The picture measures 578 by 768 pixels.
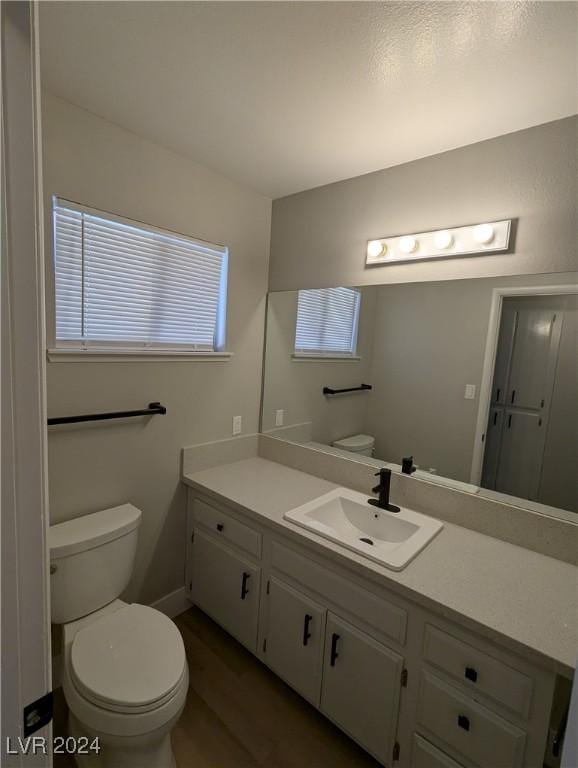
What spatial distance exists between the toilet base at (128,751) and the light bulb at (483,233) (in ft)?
6.87

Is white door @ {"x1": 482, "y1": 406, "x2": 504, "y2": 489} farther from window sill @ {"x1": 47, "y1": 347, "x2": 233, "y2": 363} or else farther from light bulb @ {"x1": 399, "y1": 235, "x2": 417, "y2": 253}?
window sill @ {"x1": 47, "y1": 347, "x2": 233, "y2": 363}

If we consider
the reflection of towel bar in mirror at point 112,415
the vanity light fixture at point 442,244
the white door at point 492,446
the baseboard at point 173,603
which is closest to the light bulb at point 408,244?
the vanity light fixture at point 442,244

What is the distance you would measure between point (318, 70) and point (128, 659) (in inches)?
81.8

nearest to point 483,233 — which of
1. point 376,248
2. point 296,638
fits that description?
point 376,248

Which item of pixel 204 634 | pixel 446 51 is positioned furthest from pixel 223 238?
pixel 204 634

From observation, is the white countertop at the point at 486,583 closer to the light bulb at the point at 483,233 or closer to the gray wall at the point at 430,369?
the gray wall at the point at 430,369

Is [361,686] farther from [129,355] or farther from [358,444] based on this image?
[129,355]

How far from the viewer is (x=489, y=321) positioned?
1.60 metres

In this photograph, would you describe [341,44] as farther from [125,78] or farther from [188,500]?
[188,500]

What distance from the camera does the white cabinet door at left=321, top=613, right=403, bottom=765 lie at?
1282 millimetres

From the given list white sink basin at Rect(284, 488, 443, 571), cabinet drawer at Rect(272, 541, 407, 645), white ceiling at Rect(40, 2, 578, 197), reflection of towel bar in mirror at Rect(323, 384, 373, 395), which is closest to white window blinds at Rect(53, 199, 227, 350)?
white ceiling at Rect(40, 2, 578, 197)

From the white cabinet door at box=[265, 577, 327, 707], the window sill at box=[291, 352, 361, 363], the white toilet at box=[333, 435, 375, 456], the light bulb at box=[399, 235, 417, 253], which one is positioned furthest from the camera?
the window sill at box=[291, 352, 361, 363]

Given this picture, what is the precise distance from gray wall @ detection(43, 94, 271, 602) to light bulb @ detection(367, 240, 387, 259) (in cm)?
71

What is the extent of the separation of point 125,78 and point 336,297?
1314 mm
